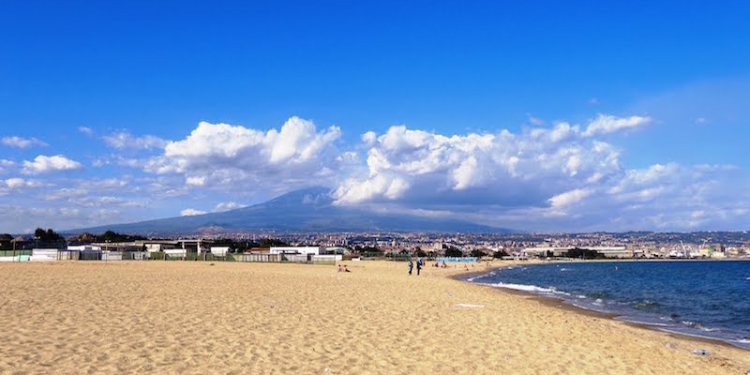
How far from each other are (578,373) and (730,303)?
81.1 ft

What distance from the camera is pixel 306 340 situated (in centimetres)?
1132

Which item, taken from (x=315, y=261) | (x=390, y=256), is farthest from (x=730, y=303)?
(x=390, y=256)

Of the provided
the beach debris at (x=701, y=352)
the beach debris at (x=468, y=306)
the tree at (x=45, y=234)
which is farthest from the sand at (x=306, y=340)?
the tree at (x=45, y=234)

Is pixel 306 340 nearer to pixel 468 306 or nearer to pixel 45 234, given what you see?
pixel 468 306

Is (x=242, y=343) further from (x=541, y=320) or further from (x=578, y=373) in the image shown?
(x=541, y=320)

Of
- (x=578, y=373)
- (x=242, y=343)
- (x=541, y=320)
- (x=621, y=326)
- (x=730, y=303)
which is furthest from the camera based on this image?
(x=730, y=303)

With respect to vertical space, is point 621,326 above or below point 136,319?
below

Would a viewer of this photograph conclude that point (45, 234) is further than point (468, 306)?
Yes

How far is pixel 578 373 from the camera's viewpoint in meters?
9.90

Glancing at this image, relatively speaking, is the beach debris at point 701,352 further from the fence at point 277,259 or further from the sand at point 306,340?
the fence at point 277,259

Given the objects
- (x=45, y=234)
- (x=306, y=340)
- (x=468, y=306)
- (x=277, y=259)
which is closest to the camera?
(x=306, y=340)

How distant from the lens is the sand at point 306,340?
9109mm

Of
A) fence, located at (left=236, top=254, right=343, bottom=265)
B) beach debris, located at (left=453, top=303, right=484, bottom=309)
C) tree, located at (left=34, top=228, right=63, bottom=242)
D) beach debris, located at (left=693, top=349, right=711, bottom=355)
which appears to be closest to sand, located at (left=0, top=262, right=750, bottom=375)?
beach debris, located at (left=693, top=349, right=711, bottom=355)

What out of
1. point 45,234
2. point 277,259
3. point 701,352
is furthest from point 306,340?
point 45,234
